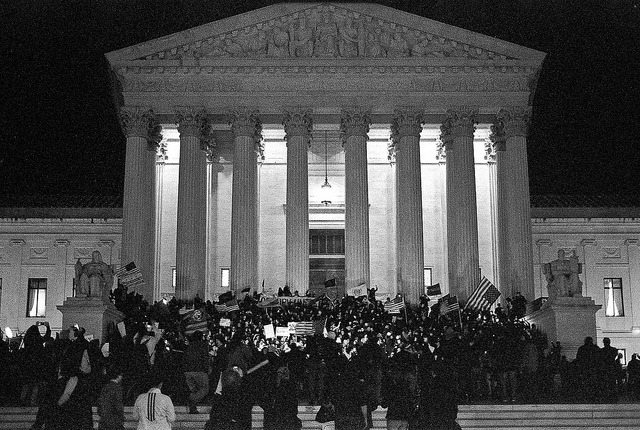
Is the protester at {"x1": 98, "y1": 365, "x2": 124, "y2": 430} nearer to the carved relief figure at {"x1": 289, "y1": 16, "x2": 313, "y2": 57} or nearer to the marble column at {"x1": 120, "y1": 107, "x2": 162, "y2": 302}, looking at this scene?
the marble column at {"x1": 120, "y1": 107, "x2": 162, "y2": 302}

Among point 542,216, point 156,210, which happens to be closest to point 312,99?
point 156,210

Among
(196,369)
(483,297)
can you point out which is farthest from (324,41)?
(196,369)

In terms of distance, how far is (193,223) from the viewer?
48.1 m

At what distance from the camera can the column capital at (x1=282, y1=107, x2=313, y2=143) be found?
48906mm

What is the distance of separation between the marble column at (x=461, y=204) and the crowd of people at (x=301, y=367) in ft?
11.0

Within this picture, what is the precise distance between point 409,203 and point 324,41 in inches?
372

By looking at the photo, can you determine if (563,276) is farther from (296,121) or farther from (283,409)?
(283,409)

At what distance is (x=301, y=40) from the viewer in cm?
4903

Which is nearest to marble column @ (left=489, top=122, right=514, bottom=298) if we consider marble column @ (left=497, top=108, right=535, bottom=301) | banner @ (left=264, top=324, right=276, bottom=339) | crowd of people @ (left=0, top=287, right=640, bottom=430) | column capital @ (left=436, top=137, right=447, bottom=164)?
marble column @ (left=497, top=108, right=535, bottom=301)

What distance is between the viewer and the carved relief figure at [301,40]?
160 ft

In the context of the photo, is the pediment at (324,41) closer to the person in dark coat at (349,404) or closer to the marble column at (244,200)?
the marble column at (244,200)

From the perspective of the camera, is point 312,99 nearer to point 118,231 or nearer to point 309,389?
point 118,231

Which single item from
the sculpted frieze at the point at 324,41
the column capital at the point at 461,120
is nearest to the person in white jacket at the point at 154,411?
the sculpted frieze at the point at 324,41

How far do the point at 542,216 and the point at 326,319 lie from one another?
25466mm
